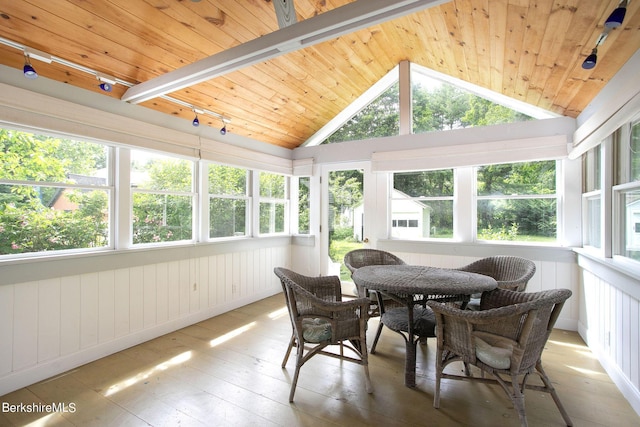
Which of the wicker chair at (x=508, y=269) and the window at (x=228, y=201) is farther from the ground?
the window at (x=228, y=201)

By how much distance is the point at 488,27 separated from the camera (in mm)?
2607

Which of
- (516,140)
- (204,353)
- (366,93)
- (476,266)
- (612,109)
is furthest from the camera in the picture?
(366,93)

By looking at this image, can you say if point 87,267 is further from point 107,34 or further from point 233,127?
point 233,127

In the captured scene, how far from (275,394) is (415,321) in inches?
47.3

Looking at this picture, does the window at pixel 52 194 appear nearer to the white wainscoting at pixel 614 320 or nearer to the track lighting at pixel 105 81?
the track lighting at pixel 105 81

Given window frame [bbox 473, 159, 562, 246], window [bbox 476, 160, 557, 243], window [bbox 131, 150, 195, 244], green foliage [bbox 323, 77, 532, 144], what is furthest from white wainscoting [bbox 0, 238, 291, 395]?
window [bbox 476, 160, 557, 243]

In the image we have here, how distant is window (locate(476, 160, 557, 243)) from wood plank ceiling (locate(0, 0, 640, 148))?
0.74 m

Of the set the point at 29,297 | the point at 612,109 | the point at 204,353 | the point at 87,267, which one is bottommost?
the point at 204,353

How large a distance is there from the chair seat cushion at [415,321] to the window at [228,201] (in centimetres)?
245

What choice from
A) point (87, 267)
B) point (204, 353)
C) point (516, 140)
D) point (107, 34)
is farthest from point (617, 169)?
point (87, 267)

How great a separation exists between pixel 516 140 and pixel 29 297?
16.1 feet

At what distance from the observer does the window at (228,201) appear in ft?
13.1

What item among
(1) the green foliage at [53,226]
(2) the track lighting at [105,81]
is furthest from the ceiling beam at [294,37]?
(1) the green foliage at [53,226]

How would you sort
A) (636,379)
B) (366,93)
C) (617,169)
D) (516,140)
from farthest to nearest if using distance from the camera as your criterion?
1. (366,93)
2. (516,140)
3. (617,169)
4. (636,379)
